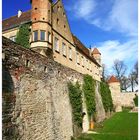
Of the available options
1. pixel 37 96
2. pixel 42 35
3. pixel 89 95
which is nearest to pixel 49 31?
pixel 42 35

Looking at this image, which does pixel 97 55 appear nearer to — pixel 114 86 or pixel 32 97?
pixel 114 86

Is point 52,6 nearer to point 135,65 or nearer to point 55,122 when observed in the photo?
point 55,122

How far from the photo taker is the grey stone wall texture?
31.9 ft

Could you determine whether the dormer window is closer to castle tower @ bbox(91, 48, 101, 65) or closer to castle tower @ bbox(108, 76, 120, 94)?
castle tower @ bbox(108, 76, 120, 94)

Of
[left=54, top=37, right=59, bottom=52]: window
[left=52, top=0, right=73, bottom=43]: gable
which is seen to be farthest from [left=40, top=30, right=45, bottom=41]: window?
[left=54, top=37, right=59, bottom=52]: window

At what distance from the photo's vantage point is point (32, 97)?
37.8ft

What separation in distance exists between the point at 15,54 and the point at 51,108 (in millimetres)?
4410

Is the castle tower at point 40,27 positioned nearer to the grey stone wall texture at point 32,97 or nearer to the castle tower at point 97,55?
the grey stone wall texture at point 32,97

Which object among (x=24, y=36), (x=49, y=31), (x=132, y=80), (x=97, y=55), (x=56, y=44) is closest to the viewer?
(x=49, y=31)

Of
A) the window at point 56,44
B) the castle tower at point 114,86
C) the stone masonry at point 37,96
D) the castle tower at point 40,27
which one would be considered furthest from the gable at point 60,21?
the castle tower at point 114,86

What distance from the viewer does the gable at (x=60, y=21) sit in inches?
1051

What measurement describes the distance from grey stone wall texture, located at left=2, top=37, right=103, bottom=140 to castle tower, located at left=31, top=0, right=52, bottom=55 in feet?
26.4

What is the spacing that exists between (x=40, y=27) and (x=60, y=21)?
4946mm

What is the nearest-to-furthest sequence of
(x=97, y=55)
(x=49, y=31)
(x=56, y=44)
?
1. (x=49, y=31)
2. (x=56, y=44)
3. (x=97, y=55)
